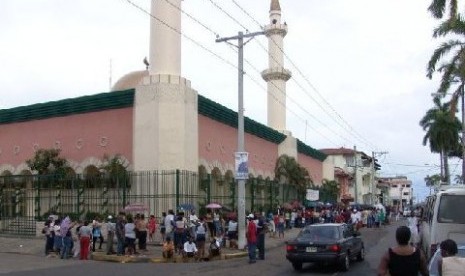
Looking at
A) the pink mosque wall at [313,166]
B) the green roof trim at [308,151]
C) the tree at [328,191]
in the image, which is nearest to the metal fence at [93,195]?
the green roof trim at [308,151]

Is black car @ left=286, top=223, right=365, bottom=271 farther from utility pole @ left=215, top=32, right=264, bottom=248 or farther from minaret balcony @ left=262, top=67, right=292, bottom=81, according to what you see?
minaret balcony @ left=262, top=67, right=292, bottom=81

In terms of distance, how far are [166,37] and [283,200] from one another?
643 inches

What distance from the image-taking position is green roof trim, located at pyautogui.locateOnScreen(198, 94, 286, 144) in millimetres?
34125

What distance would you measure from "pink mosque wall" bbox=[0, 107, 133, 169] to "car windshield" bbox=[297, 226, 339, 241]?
15753 millimetres

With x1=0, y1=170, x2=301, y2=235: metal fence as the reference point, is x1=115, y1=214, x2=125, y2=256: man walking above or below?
below

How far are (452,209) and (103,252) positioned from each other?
44.4ft

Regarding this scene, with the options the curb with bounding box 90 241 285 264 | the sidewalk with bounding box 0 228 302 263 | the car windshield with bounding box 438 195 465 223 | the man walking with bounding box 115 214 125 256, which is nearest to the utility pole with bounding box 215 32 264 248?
the sidewalk with bounding box 0 228 302 263

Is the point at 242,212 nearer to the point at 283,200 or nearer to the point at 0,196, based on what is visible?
the point at 0,196

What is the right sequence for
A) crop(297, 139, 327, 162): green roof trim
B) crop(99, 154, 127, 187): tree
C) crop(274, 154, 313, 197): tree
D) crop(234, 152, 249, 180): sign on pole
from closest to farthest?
crop(234, 152, 249, 180): sign on pole → crop(99, 154, 127, 187): tree → crop(274, 154, 313, 197): tree → crop(297, 139, 327, 162): green roof trim

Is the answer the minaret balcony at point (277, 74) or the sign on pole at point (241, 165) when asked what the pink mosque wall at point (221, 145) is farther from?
the sign on pole at point (241, 165)

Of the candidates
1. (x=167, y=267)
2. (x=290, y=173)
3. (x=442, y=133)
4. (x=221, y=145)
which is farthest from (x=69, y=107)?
(x=442, y=133)

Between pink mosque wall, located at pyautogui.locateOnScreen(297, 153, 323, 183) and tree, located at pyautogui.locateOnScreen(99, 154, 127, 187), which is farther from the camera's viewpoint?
pink mosque wall, located at pyautogui.locateOnScreen(297, 153, 323, 183)

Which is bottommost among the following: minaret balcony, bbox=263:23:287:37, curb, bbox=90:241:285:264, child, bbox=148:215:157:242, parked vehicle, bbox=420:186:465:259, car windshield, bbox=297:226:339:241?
curb, bbox=90:241:285:264

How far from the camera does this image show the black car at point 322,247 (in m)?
16.6
